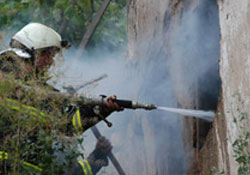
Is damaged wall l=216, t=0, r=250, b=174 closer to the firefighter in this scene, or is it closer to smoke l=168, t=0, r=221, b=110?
smoke l=168, t=0, r=221, b=110

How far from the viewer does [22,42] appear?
3.64m

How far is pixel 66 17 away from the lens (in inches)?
297

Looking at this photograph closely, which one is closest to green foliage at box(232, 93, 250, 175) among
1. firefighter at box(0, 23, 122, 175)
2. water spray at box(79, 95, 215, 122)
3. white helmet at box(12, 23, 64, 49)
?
water spray at box(79, 95, 215, 122)

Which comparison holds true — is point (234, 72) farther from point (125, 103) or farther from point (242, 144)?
point (125, 103)

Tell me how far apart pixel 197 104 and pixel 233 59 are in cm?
99

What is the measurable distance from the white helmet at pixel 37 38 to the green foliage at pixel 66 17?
372cm

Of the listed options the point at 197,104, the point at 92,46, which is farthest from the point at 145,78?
the point at 92,46

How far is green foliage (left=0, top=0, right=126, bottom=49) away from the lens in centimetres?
768

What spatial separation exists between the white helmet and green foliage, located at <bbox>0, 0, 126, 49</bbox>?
3719 mm

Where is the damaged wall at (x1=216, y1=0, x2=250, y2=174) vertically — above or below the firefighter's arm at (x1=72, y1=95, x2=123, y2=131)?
above

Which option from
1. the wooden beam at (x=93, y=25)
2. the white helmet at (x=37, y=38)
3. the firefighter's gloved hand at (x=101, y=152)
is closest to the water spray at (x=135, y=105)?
the firefighter's gloved hand at (x=101, y=152)

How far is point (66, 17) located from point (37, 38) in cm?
390

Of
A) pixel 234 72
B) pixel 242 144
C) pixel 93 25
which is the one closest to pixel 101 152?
pixel 234 72

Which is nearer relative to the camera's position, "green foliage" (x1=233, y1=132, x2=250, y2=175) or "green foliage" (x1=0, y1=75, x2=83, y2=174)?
"green foliage" (x1=233, y1=132, x2=250, y2=175)
